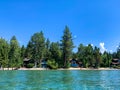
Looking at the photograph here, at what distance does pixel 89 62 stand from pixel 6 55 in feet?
127

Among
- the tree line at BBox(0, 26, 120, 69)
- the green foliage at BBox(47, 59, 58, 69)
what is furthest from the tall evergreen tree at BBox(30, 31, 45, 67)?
the green foliage at BBox(47, 59, 58, 69)

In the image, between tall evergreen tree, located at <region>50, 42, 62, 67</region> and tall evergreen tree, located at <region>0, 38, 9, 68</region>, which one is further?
tall evergreen tree, located at <region>50, 42, 62, 67</region>

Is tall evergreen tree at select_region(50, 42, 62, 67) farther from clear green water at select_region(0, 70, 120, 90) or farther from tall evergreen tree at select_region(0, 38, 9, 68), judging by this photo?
clear green water at select_region(0, 70, 120, 90)

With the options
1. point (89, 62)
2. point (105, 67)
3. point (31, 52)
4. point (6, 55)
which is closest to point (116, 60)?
point (105, 67)

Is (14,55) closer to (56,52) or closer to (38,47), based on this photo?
(38,47)

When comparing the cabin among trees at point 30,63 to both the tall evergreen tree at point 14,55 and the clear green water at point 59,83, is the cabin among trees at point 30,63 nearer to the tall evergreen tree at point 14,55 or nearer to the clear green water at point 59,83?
the tall evergreen tree at point 14,55

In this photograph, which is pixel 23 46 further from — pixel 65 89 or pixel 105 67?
pixel 65 89

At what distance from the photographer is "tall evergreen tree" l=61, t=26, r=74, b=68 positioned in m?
117

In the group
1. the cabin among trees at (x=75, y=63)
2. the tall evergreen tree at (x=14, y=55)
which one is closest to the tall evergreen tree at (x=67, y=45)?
the cabin among trees at (x=75, y=63)

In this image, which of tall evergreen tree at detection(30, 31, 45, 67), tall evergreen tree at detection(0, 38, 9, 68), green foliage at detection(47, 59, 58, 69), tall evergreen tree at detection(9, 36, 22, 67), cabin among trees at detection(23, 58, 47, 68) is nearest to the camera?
tall evergreen tree at detection(0, 38, 9, 68)

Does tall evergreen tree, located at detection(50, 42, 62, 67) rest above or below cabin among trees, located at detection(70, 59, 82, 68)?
above

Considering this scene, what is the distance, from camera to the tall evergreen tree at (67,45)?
11706 cm

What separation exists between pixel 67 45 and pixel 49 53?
10.7 meters

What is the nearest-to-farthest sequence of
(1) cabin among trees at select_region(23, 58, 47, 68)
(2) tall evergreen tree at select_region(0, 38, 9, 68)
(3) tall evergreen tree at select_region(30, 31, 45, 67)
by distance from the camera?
(2) tall evergreen tree at select_region(0, 38, 9, 68)
(1) cabin among trees at select_region(23, 58, 47, 68)
(3) tall evergreen tree at select_region(30, 31, 45, 67)
